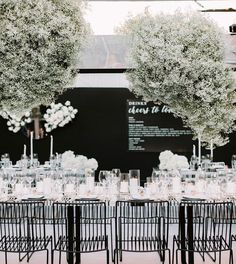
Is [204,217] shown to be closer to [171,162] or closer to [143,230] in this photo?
[143,230]

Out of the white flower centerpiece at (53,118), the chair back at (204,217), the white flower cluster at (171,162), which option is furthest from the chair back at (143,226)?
the white flower centerpiece at (53,118)

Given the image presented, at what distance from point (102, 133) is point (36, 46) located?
7462 millimetres

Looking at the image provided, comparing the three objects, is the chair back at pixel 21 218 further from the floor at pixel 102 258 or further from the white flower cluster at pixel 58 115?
the white flower cluster at pixel 58 115

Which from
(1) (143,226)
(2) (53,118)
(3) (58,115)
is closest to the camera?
(1) (143,226)

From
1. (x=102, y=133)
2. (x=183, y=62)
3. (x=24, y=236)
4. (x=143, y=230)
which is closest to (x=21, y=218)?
(x=24, y=236)

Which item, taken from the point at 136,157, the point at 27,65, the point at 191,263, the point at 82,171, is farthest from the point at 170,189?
the point at 136,157

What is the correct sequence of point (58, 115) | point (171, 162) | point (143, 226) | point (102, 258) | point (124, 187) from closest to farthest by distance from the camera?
point (143, 226) < point (124, 187) < point (102, 258) < point (171, 162) < point (58, 115)

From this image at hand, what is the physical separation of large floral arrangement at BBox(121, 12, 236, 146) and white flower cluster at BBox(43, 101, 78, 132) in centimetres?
579

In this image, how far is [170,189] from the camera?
6020mm

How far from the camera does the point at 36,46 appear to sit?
388 centimetres

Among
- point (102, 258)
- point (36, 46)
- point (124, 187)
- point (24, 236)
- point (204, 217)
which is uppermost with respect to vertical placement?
point (36, 46)

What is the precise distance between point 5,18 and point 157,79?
1285mm

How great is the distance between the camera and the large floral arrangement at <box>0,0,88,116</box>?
12.5 ft

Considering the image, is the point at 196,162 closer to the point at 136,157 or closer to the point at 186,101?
the point at 136,157
